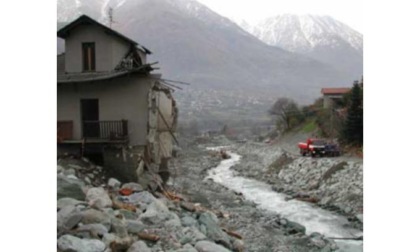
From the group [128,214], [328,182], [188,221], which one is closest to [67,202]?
[128,214]

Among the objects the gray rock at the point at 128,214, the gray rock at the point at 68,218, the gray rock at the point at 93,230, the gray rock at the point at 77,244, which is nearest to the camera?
the gray rock at the point at 77,244

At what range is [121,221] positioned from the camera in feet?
11.7

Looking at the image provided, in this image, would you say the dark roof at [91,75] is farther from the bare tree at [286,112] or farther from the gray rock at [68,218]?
the bare tree at [286,112]

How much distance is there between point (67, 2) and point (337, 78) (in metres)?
4.23

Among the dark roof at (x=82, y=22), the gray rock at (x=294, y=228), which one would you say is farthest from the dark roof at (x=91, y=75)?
the gray rock at (x=294, y=228)

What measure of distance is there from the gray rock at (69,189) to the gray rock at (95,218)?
34cm

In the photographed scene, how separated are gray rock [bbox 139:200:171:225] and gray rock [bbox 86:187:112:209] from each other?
14.2 inches

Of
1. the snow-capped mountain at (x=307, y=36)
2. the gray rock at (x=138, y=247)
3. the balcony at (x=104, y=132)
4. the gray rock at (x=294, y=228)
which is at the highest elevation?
the snow-capped mountain at (x=307, y=36)

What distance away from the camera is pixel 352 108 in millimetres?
5000

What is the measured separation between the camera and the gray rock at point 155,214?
4148mm

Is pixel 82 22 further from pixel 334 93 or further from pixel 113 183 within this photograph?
pixel 334 93
